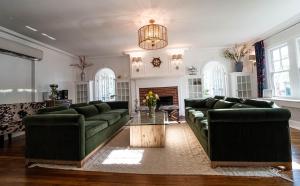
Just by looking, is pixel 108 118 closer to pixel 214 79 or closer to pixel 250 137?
pixel 250 137

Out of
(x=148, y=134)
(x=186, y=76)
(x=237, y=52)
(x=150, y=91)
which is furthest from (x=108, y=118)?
(x=237, y=52)

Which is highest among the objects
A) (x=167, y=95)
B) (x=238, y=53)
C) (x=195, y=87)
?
(x=238, y=53)

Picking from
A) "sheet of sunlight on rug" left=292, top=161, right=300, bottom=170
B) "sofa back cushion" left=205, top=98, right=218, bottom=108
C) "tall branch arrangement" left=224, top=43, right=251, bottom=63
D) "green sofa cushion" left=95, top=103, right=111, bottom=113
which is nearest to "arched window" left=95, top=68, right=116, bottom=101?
"green sofa cushion" left=95, top=103, right=111, bottom=113

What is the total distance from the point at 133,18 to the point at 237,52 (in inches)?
192

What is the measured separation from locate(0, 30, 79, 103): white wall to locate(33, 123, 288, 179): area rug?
3228 millimetres

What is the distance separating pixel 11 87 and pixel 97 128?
3153 mm

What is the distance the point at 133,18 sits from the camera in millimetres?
4195

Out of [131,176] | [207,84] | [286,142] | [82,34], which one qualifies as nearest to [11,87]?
[82,34]

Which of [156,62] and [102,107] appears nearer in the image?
[102,107]

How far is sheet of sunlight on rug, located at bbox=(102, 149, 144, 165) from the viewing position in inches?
114

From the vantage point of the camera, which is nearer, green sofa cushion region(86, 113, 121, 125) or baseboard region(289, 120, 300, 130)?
green sofa cushion region(86, 113, 121, 125)

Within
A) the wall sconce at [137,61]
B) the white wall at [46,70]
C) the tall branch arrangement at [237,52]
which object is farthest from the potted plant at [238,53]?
the white wall at [46,70]

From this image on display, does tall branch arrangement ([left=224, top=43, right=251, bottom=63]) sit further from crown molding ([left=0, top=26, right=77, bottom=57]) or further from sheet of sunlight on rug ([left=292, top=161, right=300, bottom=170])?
crown molding ([left=0, top=26, right=77, bottom=57])

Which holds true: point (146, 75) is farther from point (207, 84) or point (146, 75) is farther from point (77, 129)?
point (77, 129)
